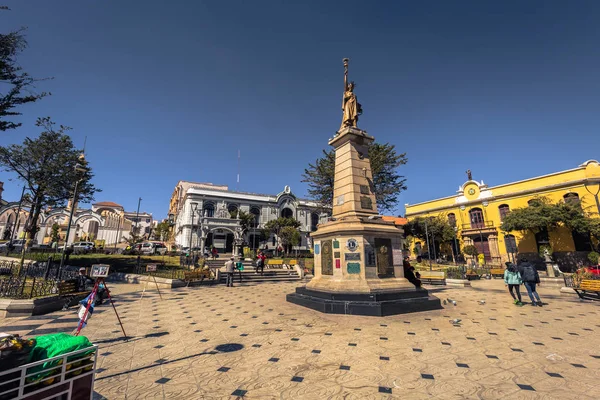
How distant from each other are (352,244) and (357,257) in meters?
0.48

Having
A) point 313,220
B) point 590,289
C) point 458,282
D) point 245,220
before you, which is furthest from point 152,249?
point 590,289

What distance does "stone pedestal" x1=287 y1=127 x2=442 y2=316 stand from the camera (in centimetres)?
859

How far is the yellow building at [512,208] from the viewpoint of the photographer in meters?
26.7

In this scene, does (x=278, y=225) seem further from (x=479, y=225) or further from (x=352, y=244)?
(x=352, y=244)

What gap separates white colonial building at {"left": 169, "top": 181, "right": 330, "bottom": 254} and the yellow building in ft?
64.7

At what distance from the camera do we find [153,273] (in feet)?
54.3

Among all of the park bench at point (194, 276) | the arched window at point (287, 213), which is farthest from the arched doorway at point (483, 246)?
the park bench at point (194, 276)

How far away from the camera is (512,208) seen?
31.9 meters

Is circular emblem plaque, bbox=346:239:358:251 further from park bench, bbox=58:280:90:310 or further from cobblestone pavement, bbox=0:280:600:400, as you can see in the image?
park bench, bbox=58:280:90:310

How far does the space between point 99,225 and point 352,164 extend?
60799mm

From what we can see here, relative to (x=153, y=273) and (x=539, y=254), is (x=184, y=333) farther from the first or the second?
(x=539, y=254)

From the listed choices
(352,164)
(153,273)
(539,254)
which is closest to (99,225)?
(153,273)

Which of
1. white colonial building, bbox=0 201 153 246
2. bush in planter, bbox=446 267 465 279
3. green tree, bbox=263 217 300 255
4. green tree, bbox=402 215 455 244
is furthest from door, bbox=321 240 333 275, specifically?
white colonial building, bbox=0 201 153 246

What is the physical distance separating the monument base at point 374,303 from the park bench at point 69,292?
8.31m
